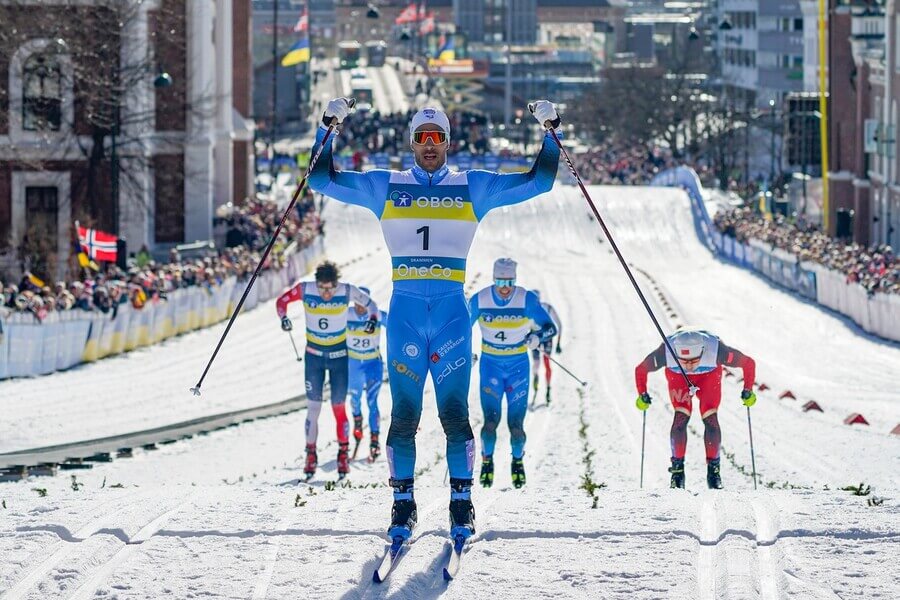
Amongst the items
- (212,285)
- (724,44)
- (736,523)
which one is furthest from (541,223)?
(724,44)

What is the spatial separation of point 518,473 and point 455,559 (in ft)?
22.0

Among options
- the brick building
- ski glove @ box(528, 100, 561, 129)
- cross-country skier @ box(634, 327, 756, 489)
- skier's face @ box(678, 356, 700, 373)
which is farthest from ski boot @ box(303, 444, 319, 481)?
the brick building

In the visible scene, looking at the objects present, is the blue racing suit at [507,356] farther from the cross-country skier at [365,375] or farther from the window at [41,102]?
the window at [41,102]

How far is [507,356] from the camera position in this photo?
16.9m

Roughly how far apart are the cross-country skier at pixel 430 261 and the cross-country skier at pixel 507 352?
568 cm

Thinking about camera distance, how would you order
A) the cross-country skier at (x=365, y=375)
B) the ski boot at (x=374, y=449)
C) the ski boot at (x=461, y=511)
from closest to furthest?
the ski boot at (x=461, y=511)
the ski boot at (x=374, y=449)
the cross-country skier at (x=365, y=375)

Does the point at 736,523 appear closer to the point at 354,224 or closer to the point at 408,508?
the point at 408,508

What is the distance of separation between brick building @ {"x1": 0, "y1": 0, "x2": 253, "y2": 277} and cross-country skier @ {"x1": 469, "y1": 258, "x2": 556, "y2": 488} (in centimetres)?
2194

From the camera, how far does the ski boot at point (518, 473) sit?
16214mm

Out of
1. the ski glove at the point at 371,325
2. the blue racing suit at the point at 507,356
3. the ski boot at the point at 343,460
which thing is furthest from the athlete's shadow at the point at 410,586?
the ski boot at the point at 343,460

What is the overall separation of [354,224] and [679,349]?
4473cm

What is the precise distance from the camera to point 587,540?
32.7ft

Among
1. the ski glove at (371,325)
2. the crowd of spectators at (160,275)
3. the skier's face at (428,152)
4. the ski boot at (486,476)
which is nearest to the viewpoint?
the skier's face at (428,152)

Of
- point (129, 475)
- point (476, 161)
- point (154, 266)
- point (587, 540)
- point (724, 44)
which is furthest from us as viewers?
point (724, 44)
